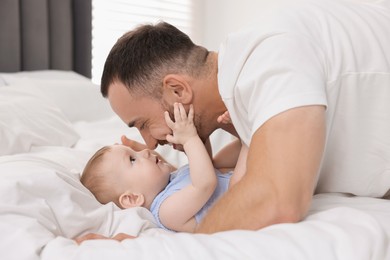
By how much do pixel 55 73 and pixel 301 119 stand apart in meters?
2.24

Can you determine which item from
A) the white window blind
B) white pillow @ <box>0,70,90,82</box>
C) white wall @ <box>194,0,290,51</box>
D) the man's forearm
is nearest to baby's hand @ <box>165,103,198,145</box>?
the man's forearm

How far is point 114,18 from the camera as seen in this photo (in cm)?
379

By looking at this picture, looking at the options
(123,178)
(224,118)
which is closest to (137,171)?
(123,178)

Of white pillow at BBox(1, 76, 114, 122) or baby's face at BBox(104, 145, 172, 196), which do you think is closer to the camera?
baby's face at BBox(104, 145, 172, 196)

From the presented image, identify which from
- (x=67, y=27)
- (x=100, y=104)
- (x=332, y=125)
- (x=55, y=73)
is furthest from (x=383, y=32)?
(x=67, y=27)

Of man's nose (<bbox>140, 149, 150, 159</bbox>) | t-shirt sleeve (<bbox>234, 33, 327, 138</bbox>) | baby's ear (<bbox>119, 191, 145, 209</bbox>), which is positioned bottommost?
baby's ear (<bbox>119, 191, 145, 209</bbox>)

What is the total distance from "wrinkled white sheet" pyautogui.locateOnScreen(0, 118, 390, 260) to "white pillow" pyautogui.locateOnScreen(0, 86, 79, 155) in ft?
1.87

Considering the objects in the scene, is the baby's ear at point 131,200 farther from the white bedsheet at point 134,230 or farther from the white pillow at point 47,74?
the white pillow at point 47,74

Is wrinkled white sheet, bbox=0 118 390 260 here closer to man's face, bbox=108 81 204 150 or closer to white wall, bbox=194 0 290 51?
man's face, bbox=108 81 204 150

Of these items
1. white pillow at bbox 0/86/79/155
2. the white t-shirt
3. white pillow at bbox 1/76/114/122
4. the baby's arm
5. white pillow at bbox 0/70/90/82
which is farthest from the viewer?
white pillow at bbox 0/70/90/82

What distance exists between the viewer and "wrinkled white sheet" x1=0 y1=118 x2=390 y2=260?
749 millimetres

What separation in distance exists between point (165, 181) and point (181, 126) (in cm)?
21

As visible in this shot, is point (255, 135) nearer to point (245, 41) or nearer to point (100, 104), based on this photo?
point (245, 41)

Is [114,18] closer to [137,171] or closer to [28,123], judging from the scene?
[28,123]
